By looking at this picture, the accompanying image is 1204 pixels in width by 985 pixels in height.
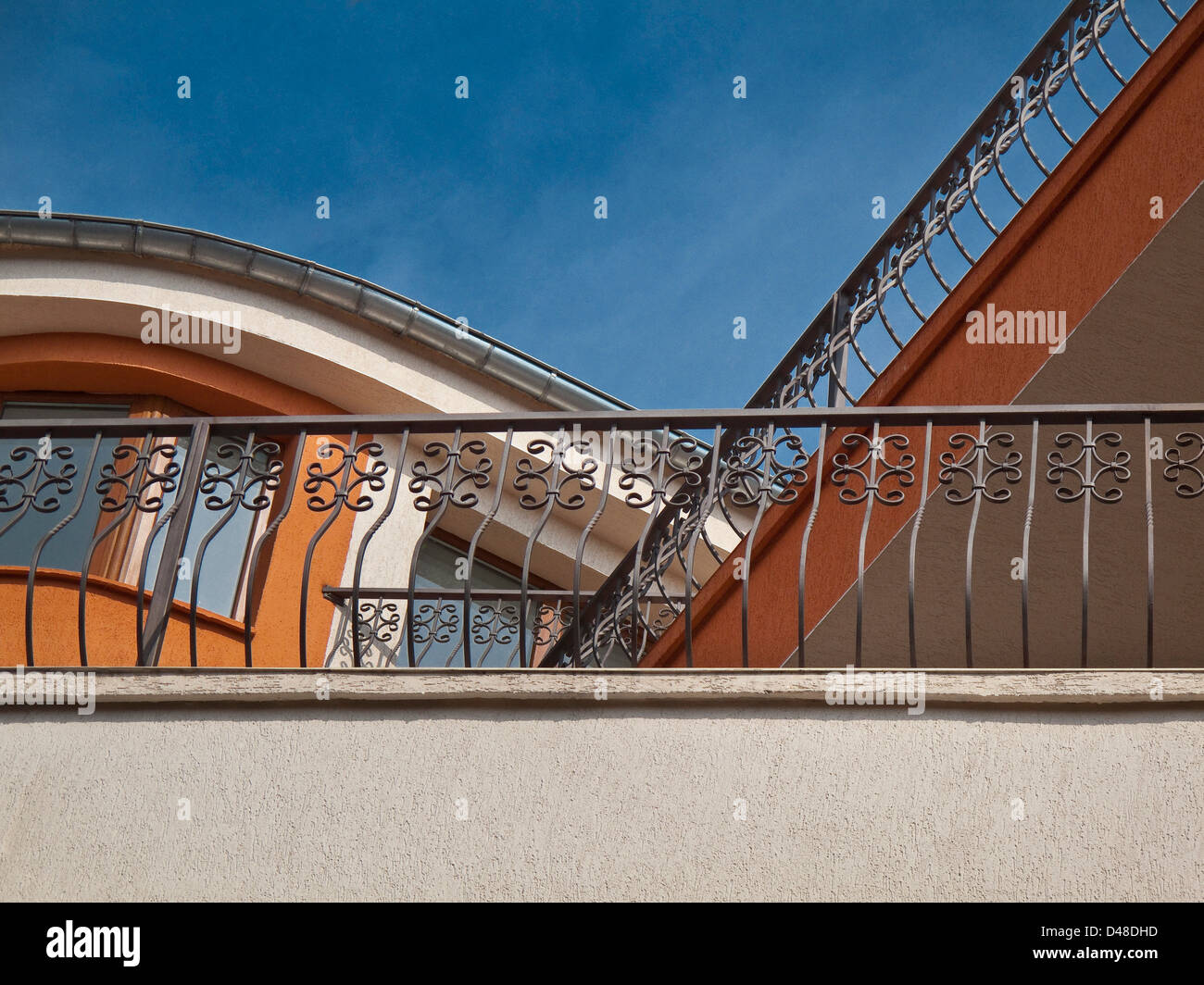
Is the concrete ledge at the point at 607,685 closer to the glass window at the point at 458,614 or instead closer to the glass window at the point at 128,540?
the glass window at the point at 458,614

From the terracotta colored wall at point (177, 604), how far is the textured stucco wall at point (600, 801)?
4.11 m

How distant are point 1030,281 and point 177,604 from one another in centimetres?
626

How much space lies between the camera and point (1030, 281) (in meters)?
5.07

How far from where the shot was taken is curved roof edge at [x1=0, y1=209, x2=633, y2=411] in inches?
420

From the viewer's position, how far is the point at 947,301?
540cm

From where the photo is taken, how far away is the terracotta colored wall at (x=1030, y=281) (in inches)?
187

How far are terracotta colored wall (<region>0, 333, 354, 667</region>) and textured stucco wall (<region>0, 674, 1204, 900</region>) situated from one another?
4110 millimetres

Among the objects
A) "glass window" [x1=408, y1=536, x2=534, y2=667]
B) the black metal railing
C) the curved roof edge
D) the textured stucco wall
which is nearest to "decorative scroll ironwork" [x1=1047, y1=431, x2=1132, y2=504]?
the black metal railing

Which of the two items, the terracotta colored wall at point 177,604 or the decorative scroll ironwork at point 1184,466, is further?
the terracotta colored wall at point 177,604

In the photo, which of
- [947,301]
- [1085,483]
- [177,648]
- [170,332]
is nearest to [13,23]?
[170,332]

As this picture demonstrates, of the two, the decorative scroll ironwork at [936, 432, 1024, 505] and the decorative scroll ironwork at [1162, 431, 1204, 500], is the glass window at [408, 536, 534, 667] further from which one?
the decorative scroll ironwork at [1162, 431, 1204, 500]

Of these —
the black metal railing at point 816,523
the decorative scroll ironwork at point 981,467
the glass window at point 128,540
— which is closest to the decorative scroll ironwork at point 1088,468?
the black metal railing at point 816,523
